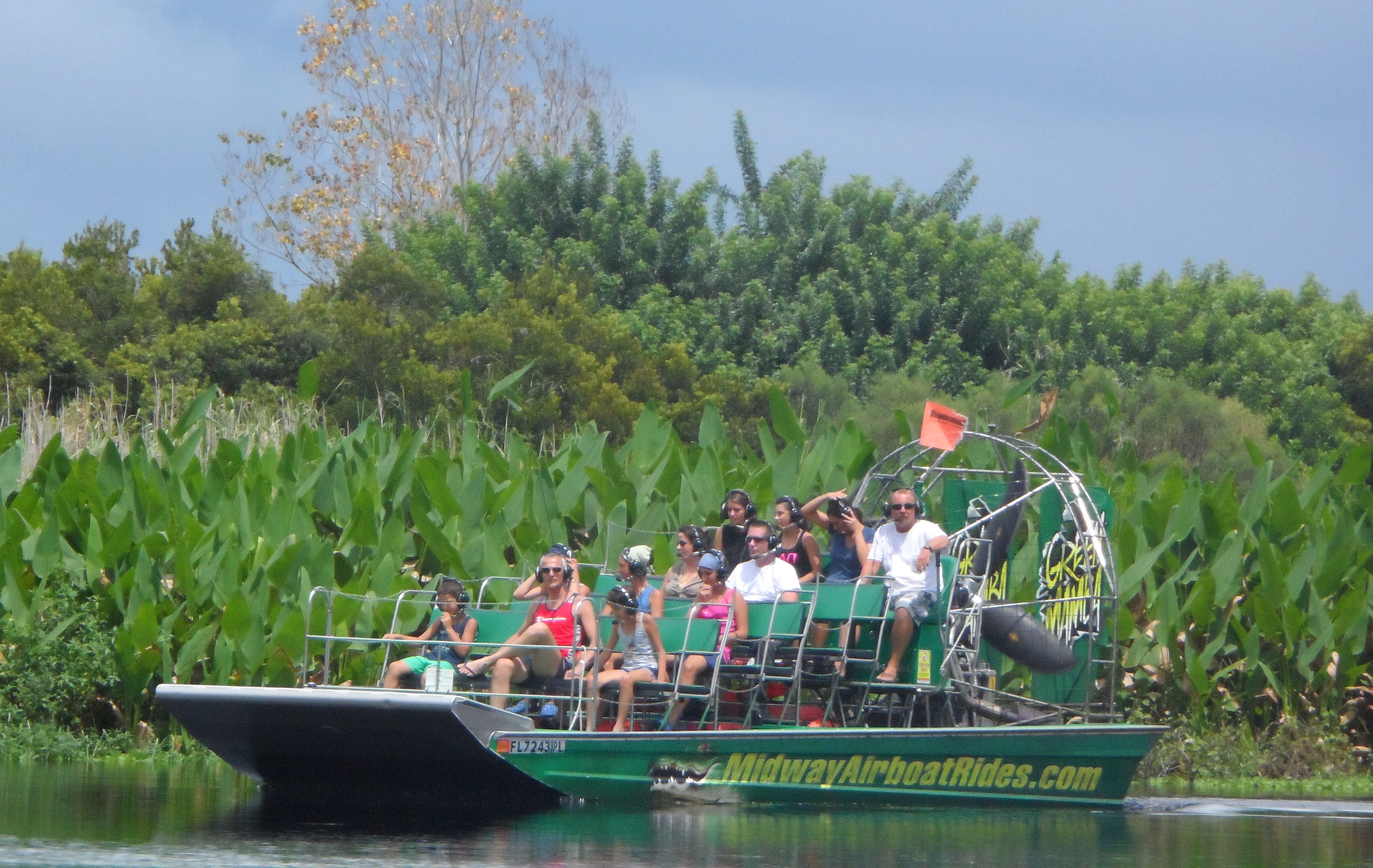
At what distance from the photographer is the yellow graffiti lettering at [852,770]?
10.2 m

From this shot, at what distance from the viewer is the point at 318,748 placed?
9.96 meters

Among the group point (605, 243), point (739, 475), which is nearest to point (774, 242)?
point (605, 243)

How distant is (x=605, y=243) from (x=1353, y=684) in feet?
63.9

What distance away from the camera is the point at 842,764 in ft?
33.6

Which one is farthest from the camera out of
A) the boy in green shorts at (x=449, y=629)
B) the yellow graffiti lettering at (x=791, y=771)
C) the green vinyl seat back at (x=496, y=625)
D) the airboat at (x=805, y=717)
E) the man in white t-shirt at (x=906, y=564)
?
the green vinyl seat back at (x=496, y=625)

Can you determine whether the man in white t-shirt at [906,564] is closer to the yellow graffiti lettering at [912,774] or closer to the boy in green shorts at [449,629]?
the yellow graffiti lettering at [912,774]

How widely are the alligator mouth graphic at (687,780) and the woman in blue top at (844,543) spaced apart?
67.3 inches

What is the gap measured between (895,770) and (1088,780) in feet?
4.51

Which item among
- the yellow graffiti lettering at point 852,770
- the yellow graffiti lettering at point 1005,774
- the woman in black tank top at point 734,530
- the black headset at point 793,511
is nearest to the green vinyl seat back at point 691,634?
the woman in black tank top at point 734,530

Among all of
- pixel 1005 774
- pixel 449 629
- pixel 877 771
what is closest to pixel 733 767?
pixel 877 771

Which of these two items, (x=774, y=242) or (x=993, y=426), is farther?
(x=774, y=242)

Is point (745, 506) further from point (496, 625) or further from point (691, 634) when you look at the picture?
point (496, 625)

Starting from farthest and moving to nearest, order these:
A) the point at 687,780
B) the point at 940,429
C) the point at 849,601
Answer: the point at 940,429 < the point at 849,601 < the point at 687,780

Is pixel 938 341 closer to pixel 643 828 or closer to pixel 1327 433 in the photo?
pixel 1327 433
